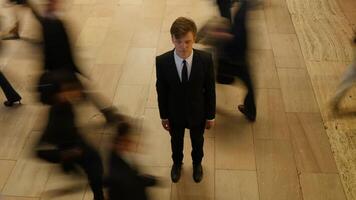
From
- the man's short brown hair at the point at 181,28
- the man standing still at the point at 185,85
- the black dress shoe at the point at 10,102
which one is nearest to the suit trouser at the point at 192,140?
the man standing still at the point at 185,85

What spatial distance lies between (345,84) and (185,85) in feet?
7.87

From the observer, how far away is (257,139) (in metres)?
4.35

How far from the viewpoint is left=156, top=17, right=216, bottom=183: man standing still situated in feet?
9.20

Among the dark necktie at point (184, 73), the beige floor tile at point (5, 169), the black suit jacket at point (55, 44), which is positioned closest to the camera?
the dark necktie at point (184, 73)

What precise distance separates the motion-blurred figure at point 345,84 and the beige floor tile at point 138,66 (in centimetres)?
240

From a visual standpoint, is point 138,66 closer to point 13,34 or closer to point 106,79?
point 106,79

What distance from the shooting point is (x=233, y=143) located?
432cm

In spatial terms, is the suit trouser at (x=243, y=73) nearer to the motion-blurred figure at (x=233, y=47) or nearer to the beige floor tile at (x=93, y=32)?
the motion-blurred figure at (x=233, y=47)

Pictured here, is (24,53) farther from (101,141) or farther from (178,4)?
(178,4)

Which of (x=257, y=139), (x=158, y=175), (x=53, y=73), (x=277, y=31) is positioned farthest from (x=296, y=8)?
(x=53, y=73)

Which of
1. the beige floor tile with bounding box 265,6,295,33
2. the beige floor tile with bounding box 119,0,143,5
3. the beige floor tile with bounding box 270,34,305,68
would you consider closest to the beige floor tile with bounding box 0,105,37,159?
the beige floor tile with bounding box 119,0,143,5

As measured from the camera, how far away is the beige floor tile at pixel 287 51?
5.38 metres

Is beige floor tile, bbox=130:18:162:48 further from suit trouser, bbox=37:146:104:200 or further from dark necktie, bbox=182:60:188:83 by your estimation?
dark necktie, bbox=182:60:188:83

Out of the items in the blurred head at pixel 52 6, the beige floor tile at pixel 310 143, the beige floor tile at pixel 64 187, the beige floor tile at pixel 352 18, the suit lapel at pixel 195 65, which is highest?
the blurred head at pixel 52 6
